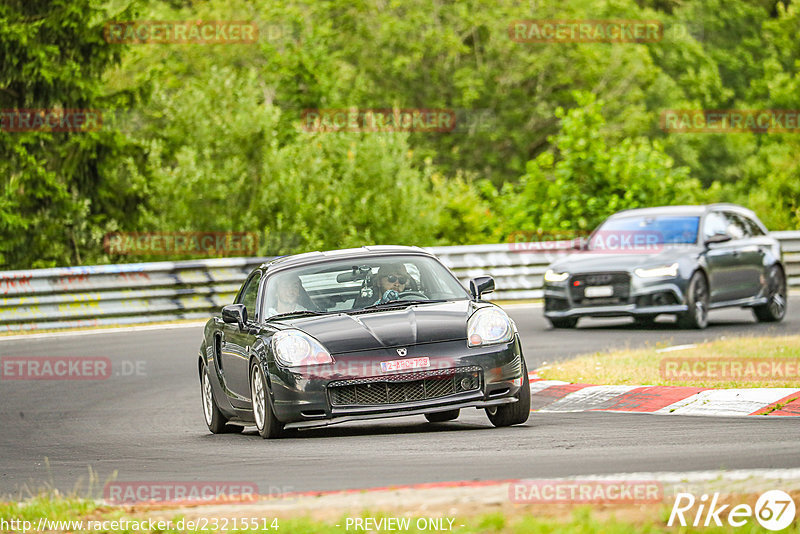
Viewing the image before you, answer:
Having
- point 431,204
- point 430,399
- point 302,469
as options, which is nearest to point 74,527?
point 302,469

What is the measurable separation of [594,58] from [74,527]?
52.4 meters

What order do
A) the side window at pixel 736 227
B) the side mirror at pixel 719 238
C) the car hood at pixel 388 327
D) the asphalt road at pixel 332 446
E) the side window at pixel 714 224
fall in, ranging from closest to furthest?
the asphalt road at pixel 332 446 < the car hood at pixel 388 327 < the side mirror at pixel 719 238 < the side window at pixel 714 224 < the side window at pixel 736 227

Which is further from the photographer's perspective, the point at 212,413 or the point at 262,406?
the point at 212,413

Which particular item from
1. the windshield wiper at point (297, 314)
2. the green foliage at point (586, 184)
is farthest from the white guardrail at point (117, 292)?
the windshield wiper at point (297, 314)

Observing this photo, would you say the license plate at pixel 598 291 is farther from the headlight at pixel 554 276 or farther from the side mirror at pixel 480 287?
the side mirror at pixel 480 287

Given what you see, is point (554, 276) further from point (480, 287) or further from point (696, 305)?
point (480, 287)

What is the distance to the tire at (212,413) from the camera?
1177 centimetres

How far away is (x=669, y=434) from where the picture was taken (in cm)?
916

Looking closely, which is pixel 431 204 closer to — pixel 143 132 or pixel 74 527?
pixel 143 132

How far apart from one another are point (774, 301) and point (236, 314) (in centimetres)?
1148

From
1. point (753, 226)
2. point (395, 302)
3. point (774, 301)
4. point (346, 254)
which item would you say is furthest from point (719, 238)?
point (395, 302)

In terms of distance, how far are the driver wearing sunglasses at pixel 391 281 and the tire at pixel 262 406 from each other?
3.48 ft

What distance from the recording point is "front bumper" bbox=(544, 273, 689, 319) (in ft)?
Answer: 61.7

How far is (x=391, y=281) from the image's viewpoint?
435 inches
